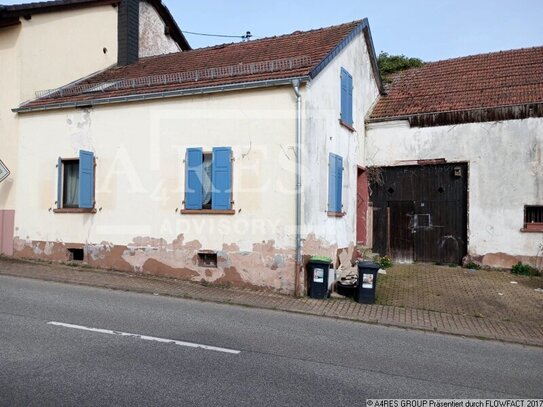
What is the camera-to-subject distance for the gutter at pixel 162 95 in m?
10.6

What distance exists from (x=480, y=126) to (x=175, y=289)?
10.1 meters

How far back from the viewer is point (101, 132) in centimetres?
1275

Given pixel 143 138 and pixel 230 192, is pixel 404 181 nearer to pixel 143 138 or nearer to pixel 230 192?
pixel 230 192

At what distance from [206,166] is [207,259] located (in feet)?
7.69

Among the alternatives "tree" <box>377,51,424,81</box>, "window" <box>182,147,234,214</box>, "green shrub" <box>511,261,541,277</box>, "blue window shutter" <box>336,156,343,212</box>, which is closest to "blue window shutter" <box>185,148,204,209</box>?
"window" <box>182,147,234,214</box>

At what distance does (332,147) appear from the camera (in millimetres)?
12094

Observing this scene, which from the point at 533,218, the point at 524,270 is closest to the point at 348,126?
the point at 533,218

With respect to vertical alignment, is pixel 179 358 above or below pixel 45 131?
below

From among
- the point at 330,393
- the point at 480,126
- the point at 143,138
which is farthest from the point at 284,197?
the point at 480,126

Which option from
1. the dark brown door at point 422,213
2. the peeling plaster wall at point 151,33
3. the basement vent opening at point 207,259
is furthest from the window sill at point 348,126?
the peeling plaster wall at point 151,33

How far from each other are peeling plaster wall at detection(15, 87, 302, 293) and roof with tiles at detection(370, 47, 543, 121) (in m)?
6.16

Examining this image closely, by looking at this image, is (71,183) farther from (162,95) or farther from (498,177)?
(498,177)

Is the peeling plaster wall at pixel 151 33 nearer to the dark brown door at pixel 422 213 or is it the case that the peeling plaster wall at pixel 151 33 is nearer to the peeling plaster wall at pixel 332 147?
the peeling plaster wall at pixel 332 147

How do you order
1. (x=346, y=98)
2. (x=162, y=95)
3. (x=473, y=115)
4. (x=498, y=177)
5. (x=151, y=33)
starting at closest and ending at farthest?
(x=162, y=95) → (x=346, y=98) → (x=498, y=177) → (x=473, y=115) → (x=151, y=33)
